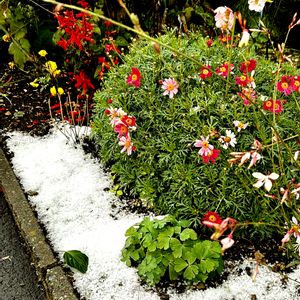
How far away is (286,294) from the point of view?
2.21 meters

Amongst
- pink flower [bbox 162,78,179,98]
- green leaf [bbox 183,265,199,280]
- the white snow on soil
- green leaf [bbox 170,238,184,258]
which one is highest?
pink flower [bbox 162,78,179,98]

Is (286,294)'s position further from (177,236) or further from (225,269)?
(177,236)

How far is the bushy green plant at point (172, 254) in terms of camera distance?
2.18 metres

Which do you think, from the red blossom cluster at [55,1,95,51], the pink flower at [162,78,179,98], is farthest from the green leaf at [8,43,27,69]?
the pink flower at [162,78,179,98]

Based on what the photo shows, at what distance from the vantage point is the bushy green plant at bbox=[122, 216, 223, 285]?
86.0 inches

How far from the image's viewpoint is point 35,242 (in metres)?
2.50

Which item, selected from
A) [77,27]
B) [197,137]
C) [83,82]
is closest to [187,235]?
[197,137]

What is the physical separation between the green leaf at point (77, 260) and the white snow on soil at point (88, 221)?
5cm

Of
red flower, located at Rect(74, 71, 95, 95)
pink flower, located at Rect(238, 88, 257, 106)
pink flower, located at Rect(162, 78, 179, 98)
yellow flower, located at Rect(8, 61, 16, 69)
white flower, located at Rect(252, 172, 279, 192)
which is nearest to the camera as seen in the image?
white flower, located at Rect(252, 172, 279, 192)

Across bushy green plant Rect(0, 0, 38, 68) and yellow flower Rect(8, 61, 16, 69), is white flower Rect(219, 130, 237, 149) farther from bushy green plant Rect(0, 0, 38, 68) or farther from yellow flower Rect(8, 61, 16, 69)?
yellow flower Rect(8, 61, 16, 69)

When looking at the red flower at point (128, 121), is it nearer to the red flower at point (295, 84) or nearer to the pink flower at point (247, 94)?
the pink flower at point (247, 94)

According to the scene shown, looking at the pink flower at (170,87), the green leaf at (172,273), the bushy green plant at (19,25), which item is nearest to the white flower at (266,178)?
the green leaf at (172,273)

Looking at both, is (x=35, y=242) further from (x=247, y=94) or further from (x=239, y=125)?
(x=247, y=94)

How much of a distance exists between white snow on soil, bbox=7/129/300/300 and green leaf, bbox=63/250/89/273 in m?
0.05
